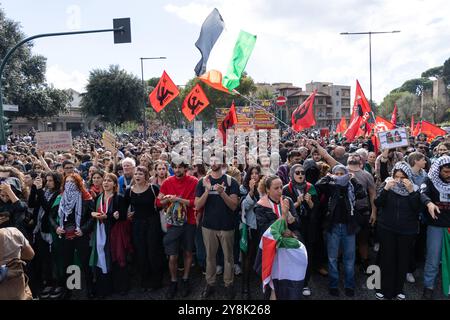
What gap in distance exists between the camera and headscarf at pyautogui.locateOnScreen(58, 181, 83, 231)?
16.6 ft

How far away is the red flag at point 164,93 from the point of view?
11469 millimetres

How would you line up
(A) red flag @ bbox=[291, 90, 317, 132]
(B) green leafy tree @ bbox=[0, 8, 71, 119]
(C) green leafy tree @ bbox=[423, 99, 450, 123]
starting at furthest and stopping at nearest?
1. (C) green leafy tree @ bbox=[423, 99, 450, 123]
2. (B) green leafy tree @ bbox=[0, 8, 71, 119]
3. (A) red flag @ bbox=[291, 90, 317, 132]

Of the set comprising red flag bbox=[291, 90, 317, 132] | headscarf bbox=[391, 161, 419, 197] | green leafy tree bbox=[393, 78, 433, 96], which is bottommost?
headscarf bbox=[391, 161, 419, 197]

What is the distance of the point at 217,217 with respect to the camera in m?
4.89

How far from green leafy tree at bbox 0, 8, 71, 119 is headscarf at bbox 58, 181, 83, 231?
96.7ft

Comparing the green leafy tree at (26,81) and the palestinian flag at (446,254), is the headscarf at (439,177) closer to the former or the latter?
the palestinian flag at (446,254)

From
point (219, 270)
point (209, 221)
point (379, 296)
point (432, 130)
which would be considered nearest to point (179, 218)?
point (209, 221)

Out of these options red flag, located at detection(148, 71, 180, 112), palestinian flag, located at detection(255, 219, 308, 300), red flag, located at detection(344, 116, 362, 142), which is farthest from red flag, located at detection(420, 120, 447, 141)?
palestinian flag, located at detection(255, 219, 308, 300)

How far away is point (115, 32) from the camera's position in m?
10.7

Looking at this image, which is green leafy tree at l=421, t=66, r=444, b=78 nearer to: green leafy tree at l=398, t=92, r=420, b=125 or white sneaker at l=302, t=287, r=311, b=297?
green leafy tree at l=398, t=92, r=420, b=125

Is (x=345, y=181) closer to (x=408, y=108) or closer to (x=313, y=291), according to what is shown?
(x=313, y=291)

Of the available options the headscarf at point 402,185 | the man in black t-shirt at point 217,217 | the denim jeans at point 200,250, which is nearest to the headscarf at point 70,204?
the man in black t-shirt at point 217,217
